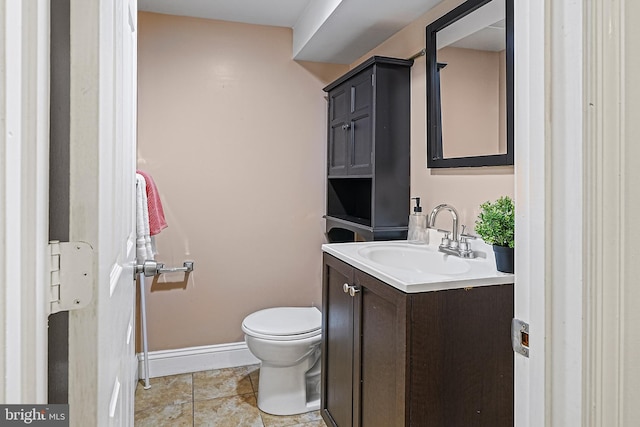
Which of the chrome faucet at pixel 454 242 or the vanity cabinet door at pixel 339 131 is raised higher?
the vanity cabinet door at pixel 339 131

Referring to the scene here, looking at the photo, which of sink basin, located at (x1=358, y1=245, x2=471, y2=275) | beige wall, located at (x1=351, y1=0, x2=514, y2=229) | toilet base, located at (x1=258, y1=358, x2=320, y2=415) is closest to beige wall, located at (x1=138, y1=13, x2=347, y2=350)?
toilet base, located at (x1=258, y1=358, x2=320, y2=415)

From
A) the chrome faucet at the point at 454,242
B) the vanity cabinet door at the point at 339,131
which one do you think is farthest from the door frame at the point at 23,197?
the vanity cabinet door at the point at 339,131

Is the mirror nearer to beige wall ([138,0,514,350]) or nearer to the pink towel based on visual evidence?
beige wall ([138,0,514,350])

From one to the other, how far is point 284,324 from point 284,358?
0.63ft

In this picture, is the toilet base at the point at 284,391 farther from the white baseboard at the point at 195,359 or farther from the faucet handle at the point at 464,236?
the faucet handle at the point at 464,236

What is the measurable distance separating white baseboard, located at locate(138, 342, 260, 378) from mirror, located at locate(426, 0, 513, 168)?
5.87 feet

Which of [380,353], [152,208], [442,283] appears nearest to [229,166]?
[152,208]

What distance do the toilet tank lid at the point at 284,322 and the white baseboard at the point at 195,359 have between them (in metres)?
0.53

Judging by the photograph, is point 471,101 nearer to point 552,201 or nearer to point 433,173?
point 433,173

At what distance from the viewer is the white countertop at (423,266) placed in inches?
53.2

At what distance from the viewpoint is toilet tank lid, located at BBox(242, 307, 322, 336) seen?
2.20 meters

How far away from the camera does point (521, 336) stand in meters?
0.76

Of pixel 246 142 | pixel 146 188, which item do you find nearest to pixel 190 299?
pixel 146 188

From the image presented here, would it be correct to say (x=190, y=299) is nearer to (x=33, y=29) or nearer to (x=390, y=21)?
(x=390, y=21)
